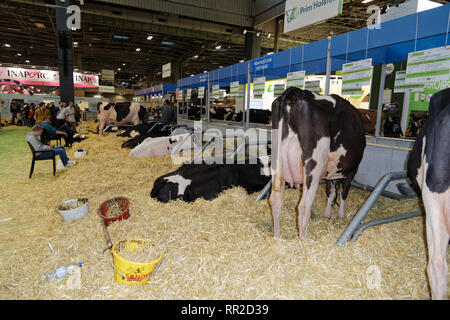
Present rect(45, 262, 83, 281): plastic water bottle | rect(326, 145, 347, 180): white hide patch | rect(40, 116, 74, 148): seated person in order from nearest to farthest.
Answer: rect(45, 262, 83, 281): plastic water bottle
rect(326, 145, 347, 180): white hide patch
rect(40, 116, 74, 148): seated person

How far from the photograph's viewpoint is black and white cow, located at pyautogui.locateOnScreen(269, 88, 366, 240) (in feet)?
8.63

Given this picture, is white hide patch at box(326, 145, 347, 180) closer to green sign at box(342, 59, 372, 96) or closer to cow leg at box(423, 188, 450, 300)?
cow leg at box(423, 188, 450, 300)

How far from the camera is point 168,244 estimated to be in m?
2.59

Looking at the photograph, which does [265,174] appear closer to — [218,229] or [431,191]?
[218,229]

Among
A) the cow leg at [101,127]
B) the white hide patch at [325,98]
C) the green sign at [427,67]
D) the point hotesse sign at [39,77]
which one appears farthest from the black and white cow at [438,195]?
the point hotesse sign at [39,77]

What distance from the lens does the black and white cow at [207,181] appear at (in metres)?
3.94

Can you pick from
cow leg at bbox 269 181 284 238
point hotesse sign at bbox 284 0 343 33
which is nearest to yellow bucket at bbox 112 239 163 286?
cow leg at bbox 269 181 284 238

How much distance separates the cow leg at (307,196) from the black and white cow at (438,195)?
1006 millimetres

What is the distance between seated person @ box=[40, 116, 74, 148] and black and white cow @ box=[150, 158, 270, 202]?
5.09 meters

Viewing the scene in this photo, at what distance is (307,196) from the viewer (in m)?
2.61

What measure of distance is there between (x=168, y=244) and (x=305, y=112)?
6.22 feet

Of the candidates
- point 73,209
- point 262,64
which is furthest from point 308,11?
point 73,209

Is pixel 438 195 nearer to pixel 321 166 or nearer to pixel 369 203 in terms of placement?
pixel 369 203
